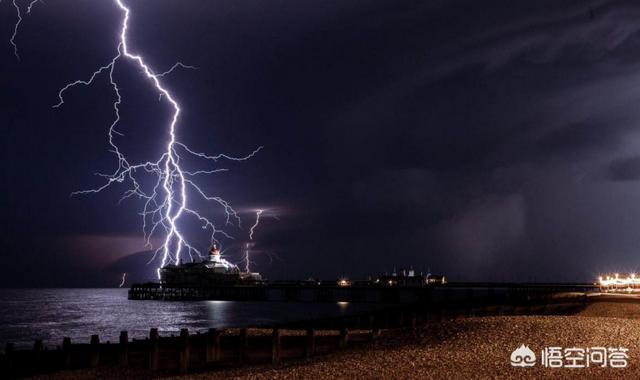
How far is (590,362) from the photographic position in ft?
37.0

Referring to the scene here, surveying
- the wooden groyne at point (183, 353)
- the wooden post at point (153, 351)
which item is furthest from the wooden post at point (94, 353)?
the wooden post at point (153, 351)

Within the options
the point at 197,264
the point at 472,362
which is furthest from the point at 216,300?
the point at 472,362

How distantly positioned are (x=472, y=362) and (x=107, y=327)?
37786mm

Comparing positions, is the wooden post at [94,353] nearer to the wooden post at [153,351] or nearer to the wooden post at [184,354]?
the wooden post at [153,351]

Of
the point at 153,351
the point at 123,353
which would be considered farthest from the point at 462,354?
the point at 123,353

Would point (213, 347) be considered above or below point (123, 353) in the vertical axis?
above

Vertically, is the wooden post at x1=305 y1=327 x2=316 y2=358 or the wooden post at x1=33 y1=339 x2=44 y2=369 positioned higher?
the wooden post at x1=305 y1=327 x2=316 y2=358

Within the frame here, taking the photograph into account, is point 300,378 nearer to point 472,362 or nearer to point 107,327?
point 472,362

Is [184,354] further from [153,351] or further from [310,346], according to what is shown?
[310,346]

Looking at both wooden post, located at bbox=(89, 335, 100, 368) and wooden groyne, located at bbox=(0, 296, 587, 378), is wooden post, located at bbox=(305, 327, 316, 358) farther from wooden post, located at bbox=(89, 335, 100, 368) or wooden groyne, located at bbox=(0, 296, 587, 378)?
wooden post, located at bbox=(89, 335, 100, 368)

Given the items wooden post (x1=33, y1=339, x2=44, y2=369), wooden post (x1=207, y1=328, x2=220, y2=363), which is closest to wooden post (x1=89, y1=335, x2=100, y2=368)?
wooden post (x1=33, y1=339, x2=44, y2=369)

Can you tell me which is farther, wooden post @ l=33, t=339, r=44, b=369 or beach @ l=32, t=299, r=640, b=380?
wooden post @ l=33, t=339, r=44, b=369

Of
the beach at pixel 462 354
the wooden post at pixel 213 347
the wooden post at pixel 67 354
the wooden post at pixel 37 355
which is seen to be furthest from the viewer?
the wooden post at pixel 37 355

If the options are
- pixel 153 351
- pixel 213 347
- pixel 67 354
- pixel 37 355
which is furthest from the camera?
pixel 37 355
